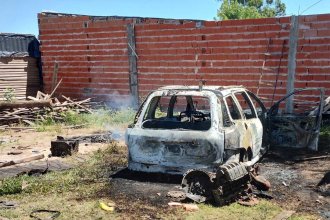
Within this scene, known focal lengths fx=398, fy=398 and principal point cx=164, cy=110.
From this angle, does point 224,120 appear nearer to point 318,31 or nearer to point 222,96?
point 222,96

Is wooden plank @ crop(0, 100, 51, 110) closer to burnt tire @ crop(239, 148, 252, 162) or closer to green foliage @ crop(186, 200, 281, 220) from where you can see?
burnt tire @ crop(239, 148, 252, 162)

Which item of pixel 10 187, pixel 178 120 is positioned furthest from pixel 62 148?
pixel 178 120

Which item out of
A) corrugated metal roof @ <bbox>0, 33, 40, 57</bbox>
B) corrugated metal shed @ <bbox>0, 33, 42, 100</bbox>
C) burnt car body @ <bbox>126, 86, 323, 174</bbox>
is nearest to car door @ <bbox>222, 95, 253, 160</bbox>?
burnt car body @ <bbox>126, 86, 323, 174</bbox>

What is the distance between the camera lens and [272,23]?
12.1 m

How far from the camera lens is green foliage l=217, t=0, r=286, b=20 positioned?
41562 mm

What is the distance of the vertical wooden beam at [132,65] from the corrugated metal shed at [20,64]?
18.9 ft

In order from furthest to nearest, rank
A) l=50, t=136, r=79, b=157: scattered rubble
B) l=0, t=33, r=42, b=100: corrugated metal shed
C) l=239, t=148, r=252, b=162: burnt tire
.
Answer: l=0, t=33, r=42, b=100: corrugated metal shed < l=50, t=136, r=79, b=157: scattered rubble < l=239, t=148, r=252, b=162: burnt tire

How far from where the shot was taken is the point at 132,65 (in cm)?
1511

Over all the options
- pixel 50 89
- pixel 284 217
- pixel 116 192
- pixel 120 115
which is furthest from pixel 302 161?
pixel 50 89

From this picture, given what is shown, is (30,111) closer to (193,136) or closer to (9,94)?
(9,94)

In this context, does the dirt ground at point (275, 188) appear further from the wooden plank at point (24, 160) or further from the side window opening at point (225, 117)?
the side window opening at point (225, 117)

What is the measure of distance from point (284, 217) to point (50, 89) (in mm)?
14525

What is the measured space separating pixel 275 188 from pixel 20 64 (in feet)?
47.8

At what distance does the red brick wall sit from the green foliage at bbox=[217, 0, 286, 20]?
88.1ft
